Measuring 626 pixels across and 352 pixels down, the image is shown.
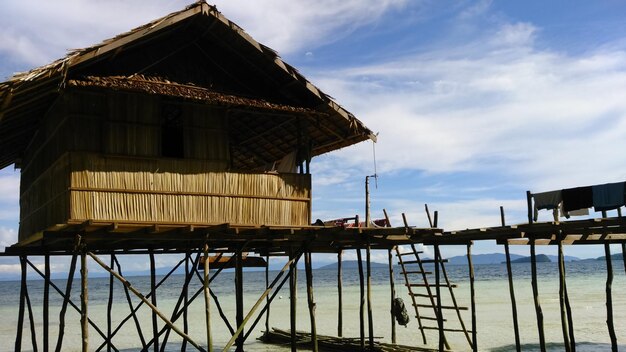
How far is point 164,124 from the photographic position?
1245cm

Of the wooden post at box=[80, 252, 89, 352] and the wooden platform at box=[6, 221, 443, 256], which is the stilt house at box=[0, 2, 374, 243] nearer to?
the wooden platform at box=[6, 221, 443, 256]

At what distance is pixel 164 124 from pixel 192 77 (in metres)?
1.13

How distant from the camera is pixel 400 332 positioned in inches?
936

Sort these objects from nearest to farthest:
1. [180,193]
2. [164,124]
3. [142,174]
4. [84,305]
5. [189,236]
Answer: [84,305], [142,174], [180,193], [189,236], [164,124]

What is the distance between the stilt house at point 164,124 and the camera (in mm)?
11203

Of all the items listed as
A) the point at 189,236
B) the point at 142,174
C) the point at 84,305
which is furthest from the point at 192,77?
the point at 84,305

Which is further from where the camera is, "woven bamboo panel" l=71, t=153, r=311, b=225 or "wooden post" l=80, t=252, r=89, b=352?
"woven bamboo panel" l=71, t=153, r=311, b=225

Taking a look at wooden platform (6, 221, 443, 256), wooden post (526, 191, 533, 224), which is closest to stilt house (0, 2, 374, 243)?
wooden platform (6, 221, 443, 256)

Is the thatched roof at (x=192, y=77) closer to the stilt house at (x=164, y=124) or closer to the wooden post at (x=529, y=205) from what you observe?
the stilt house at (x=164, y=124)

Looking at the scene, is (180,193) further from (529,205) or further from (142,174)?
(529,205)

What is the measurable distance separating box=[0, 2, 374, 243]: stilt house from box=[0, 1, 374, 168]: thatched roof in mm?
23

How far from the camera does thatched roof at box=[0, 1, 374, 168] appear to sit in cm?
1108

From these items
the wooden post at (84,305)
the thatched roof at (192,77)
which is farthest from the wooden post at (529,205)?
the wooden post at (84,305)

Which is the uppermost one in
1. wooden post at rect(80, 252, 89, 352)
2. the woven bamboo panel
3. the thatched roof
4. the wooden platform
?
the thatched roof
